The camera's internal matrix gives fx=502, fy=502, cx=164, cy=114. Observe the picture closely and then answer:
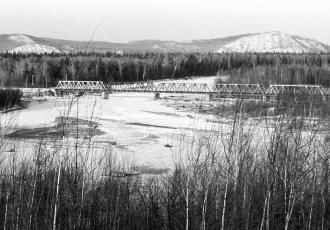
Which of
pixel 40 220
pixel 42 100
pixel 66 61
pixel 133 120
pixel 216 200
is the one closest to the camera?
pixel 40 220

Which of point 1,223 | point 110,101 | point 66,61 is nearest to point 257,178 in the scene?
point 1,223

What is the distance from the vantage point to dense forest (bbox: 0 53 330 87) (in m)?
80.7

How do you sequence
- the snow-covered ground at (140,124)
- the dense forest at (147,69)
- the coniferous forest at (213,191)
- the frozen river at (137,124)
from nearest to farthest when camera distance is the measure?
the coniferous forest at (213,191) → the snow-covered ground at (140,124) → the frozen river at (137,124) → the dense forest at (147,69)

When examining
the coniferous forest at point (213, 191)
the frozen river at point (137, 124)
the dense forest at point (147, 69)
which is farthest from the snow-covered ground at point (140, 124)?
the dense forest at point (147, 69)

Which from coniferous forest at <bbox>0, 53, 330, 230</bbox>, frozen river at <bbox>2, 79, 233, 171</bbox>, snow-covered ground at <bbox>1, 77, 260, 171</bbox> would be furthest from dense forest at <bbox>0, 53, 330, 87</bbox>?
coniferous forest at <bbox>0, 53, 330, 230</bbox>

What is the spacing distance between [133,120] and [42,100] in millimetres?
21401

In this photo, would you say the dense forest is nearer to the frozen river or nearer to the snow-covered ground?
the snow-covered ground

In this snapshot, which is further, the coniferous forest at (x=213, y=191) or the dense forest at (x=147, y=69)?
the dense forest at (x=147, y=69)

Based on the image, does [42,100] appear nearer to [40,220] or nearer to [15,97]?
[15,97]

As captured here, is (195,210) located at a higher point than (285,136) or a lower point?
lower

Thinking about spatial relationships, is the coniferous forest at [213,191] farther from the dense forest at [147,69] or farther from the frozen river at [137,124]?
the dense forest at [147,69]

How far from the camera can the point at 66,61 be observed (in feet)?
317

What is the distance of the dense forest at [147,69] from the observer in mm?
80688

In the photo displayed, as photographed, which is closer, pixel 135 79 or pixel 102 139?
pixel 102 139
